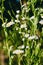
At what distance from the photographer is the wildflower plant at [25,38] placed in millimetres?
3064

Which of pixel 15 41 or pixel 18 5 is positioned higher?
pixel 18 5

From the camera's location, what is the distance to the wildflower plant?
3064 millimetres

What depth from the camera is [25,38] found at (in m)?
3.20

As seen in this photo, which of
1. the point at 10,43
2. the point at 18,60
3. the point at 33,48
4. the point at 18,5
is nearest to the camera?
the point at 33,48

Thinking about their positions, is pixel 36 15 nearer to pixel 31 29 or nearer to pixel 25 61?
pixel 31 29

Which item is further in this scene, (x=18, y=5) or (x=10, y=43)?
(x=18, y=5)

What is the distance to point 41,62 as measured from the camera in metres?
3.25

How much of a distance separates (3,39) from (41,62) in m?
0.67

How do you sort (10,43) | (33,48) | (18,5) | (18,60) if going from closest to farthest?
(33,48) → (18,60) → (10,43) → (18,5)

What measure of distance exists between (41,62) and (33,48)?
24 centimetres

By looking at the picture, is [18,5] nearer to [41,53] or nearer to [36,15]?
[36,15]

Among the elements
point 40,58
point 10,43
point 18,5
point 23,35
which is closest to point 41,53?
point 40,58

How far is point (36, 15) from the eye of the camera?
3.28 metres

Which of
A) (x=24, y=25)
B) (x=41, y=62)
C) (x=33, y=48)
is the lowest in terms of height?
(x=41, y=62)
